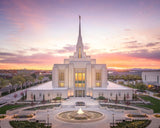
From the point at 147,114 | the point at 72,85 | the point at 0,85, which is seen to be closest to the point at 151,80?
the point at 72,85

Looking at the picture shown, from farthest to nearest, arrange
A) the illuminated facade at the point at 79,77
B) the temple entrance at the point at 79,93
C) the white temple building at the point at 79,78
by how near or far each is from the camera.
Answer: the illuminated facade at the point at 79,77, the temple entrance at the point at 79,93, the white temple building at the point at 79,78

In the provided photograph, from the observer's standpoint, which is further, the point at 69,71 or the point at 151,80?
the point at 151,80

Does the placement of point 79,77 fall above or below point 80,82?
above

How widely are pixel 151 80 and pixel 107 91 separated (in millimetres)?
55552

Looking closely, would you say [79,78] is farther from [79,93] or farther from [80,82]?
[79,93]

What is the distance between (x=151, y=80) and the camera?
9456 cm

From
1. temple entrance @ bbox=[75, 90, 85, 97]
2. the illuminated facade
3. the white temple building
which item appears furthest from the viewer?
the illuminated facade

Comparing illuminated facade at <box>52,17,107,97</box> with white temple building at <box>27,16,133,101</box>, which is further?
illuminated facade at <box>52,17,107,97</box>

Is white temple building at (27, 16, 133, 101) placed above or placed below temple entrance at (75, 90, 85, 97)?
above

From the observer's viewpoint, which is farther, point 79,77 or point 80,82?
point 79,77

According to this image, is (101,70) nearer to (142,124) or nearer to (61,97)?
(61,97)

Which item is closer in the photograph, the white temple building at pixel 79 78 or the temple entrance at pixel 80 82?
the white temple building at pixel 79 78

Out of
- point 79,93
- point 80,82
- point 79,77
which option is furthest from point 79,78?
point 79,93

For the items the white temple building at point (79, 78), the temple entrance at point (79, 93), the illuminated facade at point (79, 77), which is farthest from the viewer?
the illuminated facade at point (79, 77)
